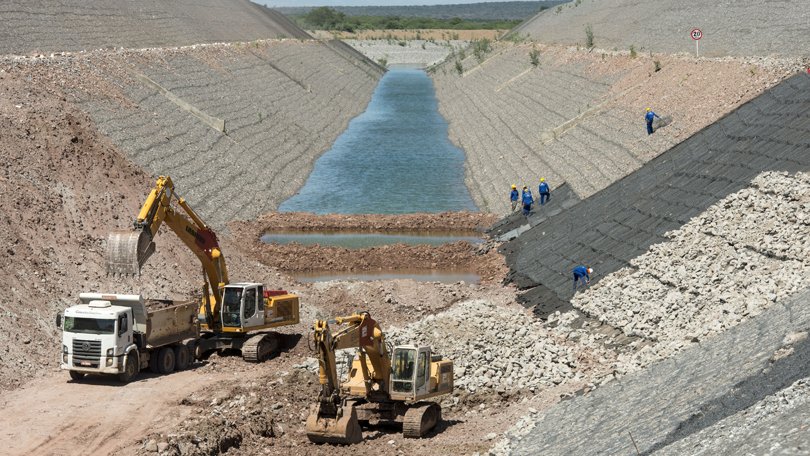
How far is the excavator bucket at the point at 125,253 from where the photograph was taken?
22328 millimetres

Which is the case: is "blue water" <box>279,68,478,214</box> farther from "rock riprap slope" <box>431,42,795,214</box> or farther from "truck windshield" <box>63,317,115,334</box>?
"truck windshield" <box>63,317,115,334</box>

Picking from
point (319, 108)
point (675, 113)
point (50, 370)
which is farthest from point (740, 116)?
point (319, 108)

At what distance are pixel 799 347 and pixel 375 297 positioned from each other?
16168mm

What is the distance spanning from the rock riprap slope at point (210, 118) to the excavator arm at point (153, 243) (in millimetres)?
14429

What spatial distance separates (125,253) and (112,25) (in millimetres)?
58640

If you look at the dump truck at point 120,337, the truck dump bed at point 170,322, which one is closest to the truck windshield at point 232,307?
the truck dump bed at point 170,322

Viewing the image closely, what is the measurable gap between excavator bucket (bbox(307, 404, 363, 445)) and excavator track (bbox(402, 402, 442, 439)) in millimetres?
923

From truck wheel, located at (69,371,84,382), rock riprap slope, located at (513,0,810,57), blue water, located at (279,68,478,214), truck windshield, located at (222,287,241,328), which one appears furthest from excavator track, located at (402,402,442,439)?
rock riprap slope, located at (513,0,810,57)

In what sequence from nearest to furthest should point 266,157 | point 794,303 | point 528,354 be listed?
point 794,303
point 528,354
point 266,157

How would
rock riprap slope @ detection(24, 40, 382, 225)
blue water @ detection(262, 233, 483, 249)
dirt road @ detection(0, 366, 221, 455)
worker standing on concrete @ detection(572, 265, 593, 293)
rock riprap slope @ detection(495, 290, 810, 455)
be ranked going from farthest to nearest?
rock riprap slope @ detection(24, 40, 382, 225) < blue water @ detection(262, 233, 483, 249) < worker standing on concrete @ detection(572, 265, 593, 293) < dirt road @ detection(0, 366, 221, 455) < rock riprap slope @ detection(495, 290, 810, 455)

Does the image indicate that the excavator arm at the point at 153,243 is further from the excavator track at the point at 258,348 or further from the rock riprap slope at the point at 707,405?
the rock riprap slope at the point at 707,405

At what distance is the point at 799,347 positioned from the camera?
17.0 meters

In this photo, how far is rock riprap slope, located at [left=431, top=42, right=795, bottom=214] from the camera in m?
41.7

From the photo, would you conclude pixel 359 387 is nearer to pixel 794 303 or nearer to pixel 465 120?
pixel 794 303
